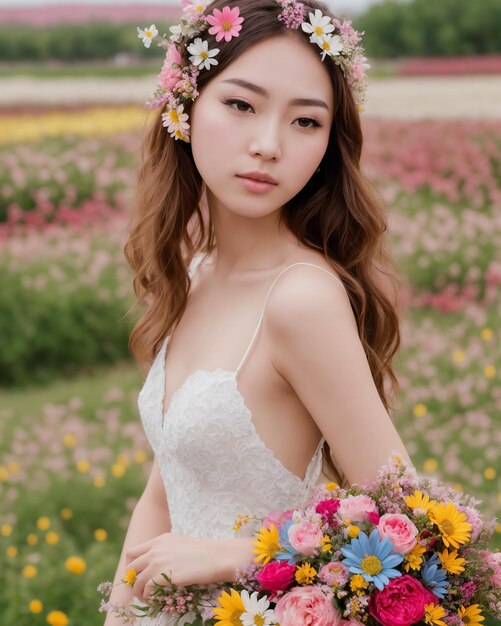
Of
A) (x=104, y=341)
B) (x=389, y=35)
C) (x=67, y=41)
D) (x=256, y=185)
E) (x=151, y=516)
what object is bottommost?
(x=67, y=41)

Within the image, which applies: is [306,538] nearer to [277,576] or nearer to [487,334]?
[277,576]

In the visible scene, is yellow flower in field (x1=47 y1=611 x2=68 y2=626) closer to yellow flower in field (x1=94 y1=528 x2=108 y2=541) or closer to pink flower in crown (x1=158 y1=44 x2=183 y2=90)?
yellow flower in field (x1=94 y1=528 x2=108 y2=541)

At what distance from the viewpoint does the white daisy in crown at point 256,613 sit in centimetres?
162

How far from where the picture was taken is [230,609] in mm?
1657

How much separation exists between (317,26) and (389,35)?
3008 cm

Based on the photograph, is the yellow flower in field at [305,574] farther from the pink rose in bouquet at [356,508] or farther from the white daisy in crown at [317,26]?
the white daisy in crown at [317,26]

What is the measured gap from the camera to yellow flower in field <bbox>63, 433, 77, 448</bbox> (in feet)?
Answer: 16.6

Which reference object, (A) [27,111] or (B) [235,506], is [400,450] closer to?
(B) [235,506]

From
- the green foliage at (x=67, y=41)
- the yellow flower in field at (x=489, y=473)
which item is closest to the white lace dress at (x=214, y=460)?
the yellow flower in field at (x=489, y=473)

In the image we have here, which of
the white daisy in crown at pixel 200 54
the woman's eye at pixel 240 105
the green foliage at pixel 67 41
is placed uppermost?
the white daisy in crown at pixel 200 54

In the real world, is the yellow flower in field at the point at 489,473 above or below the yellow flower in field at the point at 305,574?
below

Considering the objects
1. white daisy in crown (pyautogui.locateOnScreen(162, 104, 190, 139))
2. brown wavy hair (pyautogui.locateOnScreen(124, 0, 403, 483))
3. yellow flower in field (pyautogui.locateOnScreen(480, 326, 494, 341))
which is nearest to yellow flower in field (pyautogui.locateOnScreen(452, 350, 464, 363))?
yellow flower in field (pyautogui.locateOnScreen(480, 326, 494, 341))

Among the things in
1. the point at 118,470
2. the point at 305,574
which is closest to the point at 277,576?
the point at 305,574

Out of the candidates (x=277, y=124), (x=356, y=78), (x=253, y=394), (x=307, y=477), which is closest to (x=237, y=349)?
(x=253, y=394)
